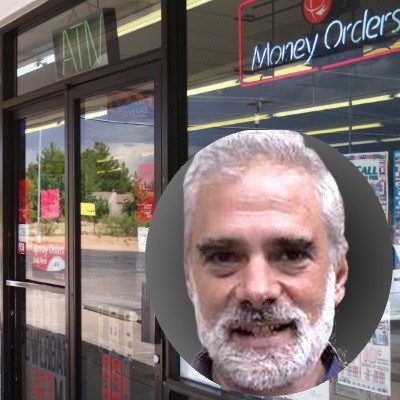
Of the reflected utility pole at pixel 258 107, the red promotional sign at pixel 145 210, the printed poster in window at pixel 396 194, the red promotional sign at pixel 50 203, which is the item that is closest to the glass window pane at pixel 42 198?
the red promotional sign at pixel 50 203

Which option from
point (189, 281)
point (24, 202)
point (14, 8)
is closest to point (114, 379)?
point (24, 202)

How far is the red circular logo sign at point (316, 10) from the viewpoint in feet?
9.64

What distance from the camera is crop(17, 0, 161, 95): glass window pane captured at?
4.05 m

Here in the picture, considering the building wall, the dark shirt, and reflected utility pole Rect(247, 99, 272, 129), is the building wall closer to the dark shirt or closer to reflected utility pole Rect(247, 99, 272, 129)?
reflected utility pole Rect(247, 99, 272, 129)

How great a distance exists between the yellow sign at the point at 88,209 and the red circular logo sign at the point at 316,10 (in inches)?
81.6

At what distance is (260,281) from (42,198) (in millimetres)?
4484

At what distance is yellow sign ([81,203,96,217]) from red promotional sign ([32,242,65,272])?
0.40m

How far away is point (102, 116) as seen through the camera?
4453mm

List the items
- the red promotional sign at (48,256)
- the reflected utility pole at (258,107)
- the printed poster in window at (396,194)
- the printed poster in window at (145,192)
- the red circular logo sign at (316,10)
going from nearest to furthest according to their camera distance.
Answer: the printed poster in window at (396,194) → the red circular logo sign at (316,10) → the reflected utility pole at (258,107) → the printed poster in window at (145,192) → the red promotional sign at (48,256)

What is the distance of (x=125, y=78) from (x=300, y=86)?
4.59ft

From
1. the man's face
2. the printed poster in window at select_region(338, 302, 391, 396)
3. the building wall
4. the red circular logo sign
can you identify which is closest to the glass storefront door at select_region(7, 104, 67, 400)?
the building wall

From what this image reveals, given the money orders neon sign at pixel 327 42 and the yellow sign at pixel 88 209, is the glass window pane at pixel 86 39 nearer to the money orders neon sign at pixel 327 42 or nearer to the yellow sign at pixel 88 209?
the money orders neon sign at pixel 327 42

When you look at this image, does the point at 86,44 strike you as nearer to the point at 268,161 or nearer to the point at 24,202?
the point at 24,202

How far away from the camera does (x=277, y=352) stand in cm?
95
